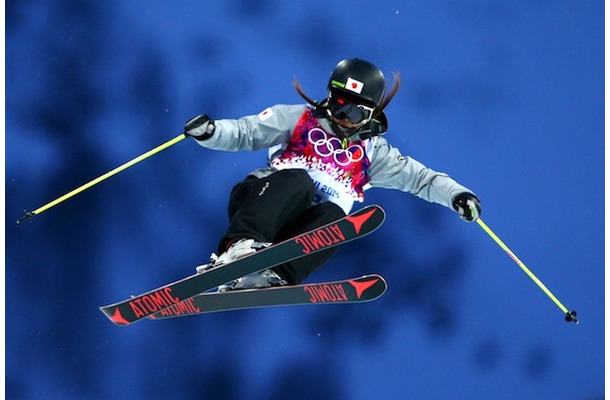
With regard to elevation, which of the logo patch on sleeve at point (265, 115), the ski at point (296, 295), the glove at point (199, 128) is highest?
the logo patch on sleeve at point (265, 115)

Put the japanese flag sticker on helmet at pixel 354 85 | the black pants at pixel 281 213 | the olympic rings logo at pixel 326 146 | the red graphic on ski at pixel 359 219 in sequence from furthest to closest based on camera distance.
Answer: the olympic rings logo at pixel 326 146
the japanese flag sticker on helmet at pixel 354 85
the black pants at pixel 281 213
the red graphic on ski at pixel 359 219

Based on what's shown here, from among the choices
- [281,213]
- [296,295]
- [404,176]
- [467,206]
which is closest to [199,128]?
[281,213]

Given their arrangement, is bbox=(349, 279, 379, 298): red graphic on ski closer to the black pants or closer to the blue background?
the black pants

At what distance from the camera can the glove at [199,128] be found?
2703 mm

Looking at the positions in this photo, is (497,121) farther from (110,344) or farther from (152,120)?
(110,344)

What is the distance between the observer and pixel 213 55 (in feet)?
11.4

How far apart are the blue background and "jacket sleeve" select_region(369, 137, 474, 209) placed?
0.49 metres

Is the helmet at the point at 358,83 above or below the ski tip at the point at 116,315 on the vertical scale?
above

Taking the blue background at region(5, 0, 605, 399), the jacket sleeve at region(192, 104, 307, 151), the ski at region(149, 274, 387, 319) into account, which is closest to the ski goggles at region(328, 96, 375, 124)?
the jacket sleeve at region(192, 104, 307, 151)

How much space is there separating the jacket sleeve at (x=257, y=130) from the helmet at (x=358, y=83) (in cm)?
17

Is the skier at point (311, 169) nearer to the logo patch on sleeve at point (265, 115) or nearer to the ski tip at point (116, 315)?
the logo patch on sleeve at point (265, 115)

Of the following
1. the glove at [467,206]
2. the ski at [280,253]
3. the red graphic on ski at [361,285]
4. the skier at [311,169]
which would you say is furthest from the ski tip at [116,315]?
the glove at [467,206]

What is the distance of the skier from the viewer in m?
2.69

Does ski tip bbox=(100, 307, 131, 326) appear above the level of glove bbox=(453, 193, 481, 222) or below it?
below
